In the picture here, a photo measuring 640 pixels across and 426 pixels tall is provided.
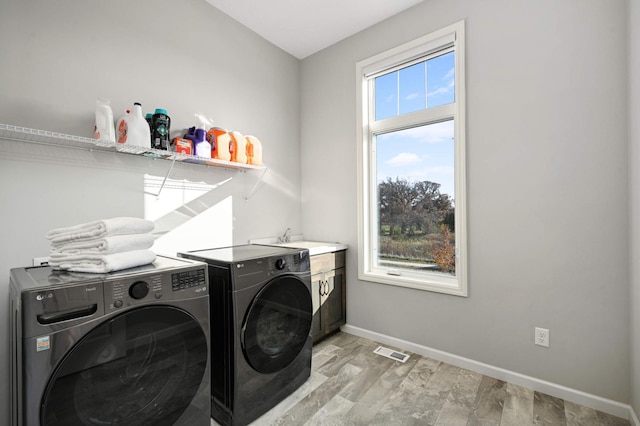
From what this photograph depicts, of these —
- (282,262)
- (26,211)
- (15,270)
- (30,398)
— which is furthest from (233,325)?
(26,211)

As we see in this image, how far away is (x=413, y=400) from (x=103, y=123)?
2.37 m

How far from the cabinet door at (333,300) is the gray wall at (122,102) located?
726 millimetres

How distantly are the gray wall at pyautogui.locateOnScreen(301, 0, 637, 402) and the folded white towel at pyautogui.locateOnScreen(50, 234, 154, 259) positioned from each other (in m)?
1.96

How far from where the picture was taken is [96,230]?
1.23m

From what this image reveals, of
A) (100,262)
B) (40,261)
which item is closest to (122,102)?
(40,261)

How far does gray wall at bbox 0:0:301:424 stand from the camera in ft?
4.88

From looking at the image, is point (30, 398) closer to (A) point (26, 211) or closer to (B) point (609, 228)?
(A) point (26, 211)

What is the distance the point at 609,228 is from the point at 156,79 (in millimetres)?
2905

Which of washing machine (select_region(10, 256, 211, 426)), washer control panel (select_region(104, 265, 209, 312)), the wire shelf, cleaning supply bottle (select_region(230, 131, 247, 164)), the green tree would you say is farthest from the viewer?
the green tree

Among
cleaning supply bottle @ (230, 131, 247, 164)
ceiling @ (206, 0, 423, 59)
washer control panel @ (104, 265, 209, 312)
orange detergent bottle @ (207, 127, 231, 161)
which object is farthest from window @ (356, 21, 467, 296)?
washer control panel @ (104, 265, 209, 312)

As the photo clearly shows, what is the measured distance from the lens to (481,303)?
2098 millimetres

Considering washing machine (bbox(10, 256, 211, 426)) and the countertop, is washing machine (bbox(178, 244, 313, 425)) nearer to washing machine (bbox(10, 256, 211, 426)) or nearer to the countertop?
washing machine (bbox(10, 256, 211, 426))

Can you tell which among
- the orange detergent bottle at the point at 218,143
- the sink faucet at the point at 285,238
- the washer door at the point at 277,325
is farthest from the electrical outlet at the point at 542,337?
the orange detergent bottle at the point at 218,143

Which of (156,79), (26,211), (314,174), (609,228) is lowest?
(609,228)
